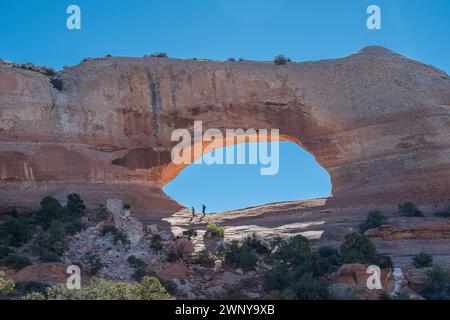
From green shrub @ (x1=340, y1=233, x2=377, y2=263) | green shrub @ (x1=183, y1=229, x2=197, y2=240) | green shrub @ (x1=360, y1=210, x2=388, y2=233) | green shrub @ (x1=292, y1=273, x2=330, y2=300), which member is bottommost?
green shrub @ (x1=292, y1=273, x2=330, y2=300)

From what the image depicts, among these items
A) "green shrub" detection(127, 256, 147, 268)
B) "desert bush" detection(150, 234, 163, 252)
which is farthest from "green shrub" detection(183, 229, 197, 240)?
"green shrub" detection(127, 256, 147, 268)

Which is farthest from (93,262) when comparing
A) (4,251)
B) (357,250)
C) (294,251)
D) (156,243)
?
(357,250)

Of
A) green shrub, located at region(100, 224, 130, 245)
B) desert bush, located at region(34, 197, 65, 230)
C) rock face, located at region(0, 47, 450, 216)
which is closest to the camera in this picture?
green shrub, located at region(100, 224, 130, 245)

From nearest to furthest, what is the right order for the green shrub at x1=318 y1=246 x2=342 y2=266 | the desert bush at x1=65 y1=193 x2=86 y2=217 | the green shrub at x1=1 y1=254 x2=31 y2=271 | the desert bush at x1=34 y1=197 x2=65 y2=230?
the green shrub at x1=1 y1=254 x2=31 y2=271 → the green shrub at x1=318 y1=246 x2=342 y2=266 → the desert bush at x1=34 y1=197 x2=65 y2=230 → the desert bush at x1=65 y1=193 x2=86 y2=217

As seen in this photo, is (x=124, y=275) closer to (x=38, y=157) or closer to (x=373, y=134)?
(x=38, y=157)

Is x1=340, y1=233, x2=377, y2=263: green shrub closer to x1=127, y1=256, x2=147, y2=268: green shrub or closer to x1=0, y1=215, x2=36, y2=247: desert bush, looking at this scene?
x1=127, y1=256, x2=147, y2=268: green shrub

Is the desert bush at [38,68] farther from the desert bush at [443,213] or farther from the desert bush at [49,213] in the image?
the desert bush at [443,213]
